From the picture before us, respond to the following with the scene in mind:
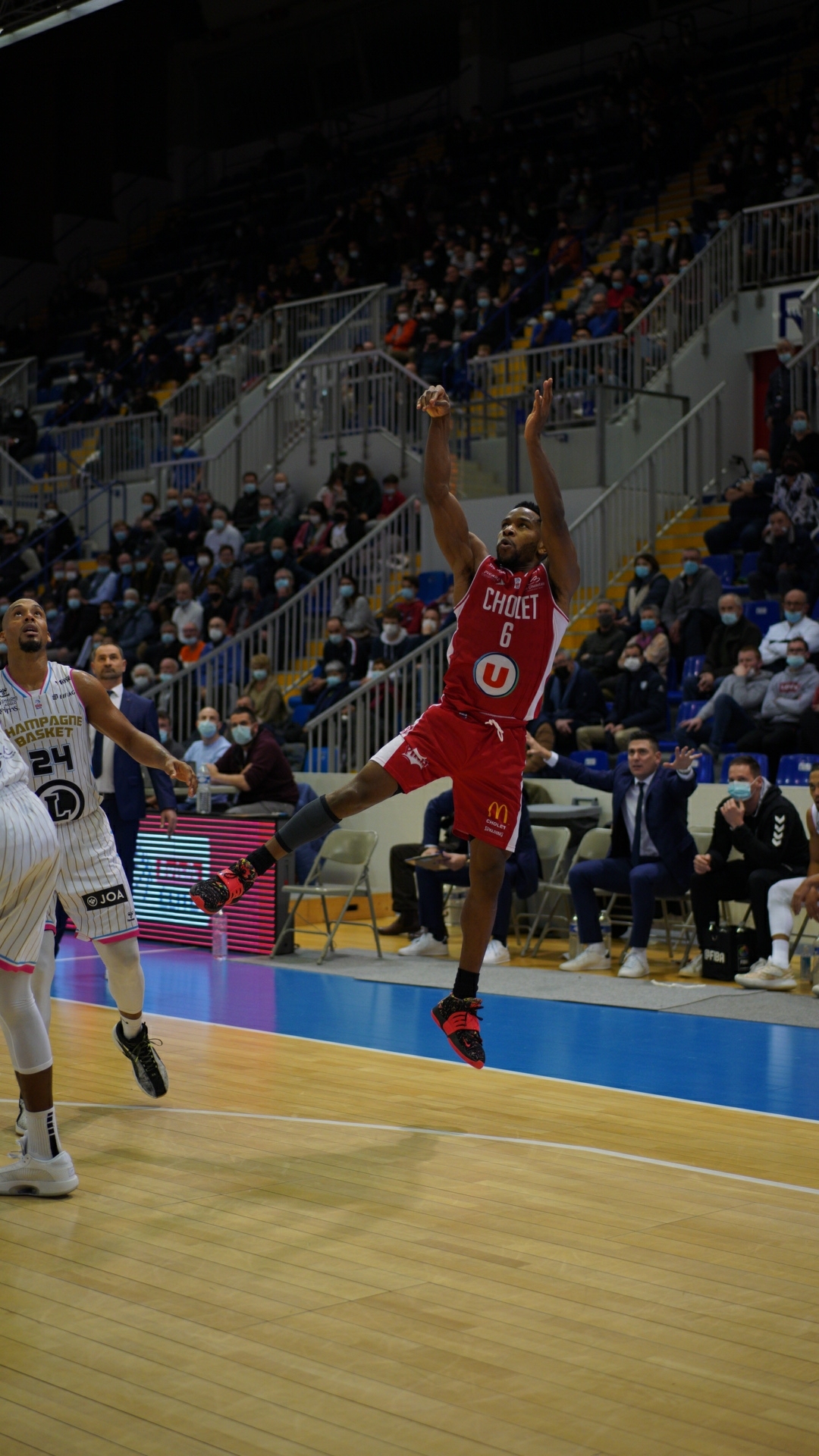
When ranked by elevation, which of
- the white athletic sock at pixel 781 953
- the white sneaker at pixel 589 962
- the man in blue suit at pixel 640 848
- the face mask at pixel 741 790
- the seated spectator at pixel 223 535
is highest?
the seated spectator at pixel 223 535

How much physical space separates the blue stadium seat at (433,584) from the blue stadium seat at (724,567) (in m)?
3.03

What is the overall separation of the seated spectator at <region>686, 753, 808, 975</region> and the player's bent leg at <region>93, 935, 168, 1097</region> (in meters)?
4.58

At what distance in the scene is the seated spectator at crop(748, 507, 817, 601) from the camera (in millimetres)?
13062

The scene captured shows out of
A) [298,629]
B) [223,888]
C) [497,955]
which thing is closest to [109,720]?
[223,888]

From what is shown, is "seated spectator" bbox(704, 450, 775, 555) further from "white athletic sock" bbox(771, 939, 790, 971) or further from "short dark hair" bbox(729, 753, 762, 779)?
"white athletic sock" bbox(771, 939, 790, 971)

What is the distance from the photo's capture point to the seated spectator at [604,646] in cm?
1335

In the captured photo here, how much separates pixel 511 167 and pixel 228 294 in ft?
18.6

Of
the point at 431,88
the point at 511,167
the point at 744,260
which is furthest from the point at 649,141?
the point at 431,88

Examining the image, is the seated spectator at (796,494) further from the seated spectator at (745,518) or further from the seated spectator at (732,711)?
the seated spectator at (732,711)

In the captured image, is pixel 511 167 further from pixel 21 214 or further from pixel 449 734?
pixel 449 734

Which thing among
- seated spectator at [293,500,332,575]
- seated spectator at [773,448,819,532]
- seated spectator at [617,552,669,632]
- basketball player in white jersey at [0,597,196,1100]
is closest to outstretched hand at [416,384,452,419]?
basketball player in white jersey at [0,597,196,1100]

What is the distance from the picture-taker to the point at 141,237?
30281 millimetres

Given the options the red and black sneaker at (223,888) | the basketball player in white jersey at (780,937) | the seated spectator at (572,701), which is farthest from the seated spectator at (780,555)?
the red and black sneaker at (223,888)

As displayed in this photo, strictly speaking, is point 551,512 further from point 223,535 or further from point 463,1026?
point 223,535
